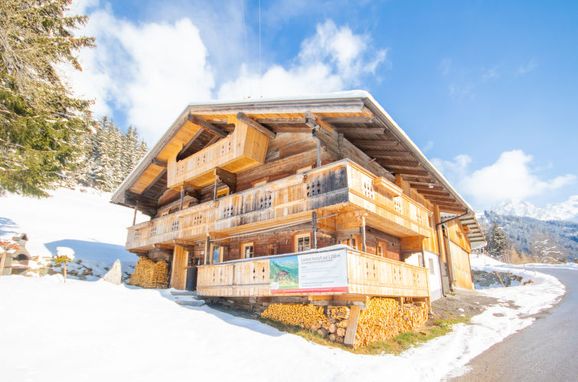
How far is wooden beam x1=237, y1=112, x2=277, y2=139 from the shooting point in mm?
15992

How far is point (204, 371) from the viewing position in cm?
745

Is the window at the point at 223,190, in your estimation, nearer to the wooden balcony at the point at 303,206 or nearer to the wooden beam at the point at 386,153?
the wooden balcony at the point at 303,206

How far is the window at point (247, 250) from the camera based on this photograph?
16.8 meters

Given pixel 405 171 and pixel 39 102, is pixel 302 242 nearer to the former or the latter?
pixel 405 171

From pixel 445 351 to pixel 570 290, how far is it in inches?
727

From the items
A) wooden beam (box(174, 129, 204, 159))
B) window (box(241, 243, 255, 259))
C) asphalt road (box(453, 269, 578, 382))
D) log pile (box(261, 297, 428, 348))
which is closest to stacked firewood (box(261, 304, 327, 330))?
log pile (box(261, 297, 428, 348))

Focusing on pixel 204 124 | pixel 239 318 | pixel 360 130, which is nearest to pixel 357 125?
pixel 360 130

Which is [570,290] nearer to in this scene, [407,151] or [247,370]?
[407,151]

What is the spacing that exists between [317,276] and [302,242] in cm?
414

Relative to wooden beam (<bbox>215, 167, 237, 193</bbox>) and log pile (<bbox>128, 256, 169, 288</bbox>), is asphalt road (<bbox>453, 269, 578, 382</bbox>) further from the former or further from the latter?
log pile (<bbox>128, 256, 169, 288</bbox>)

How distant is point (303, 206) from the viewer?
42.3 ft

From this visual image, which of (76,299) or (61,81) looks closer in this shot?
(76,299)

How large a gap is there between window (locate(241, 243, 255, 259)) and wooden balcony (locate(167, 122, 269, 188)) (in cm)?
408

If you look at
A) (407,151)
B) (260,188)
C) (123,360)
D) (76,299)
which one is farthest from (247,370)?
(407,151)
